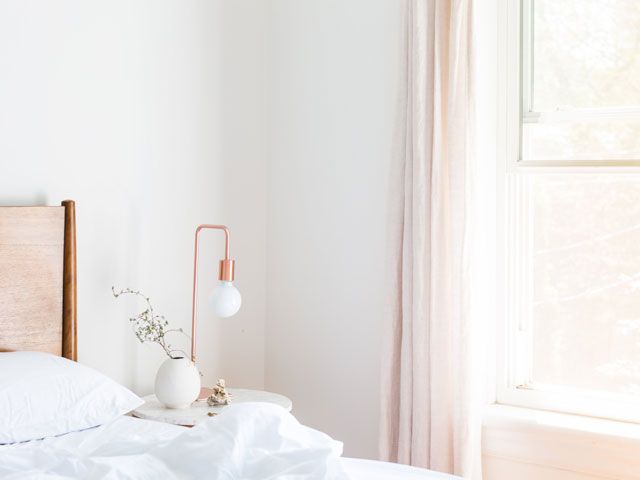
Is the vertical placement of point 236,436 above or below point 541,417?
above

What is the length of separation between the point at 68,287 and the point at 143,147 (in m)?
0.60

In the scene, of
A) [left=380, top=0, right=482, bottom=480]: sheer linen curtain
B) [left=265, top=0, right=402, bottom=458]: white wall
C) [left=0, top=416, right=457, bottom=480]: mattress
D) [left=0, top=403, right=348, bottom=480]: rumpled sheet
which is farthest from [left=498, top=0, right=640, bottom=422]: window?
[left=0, top=403, right=348, bottom=480]: rumpled sheet

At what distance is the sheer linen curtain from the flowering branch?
0.75m

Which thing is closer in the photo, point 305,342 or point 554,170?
point 554,170

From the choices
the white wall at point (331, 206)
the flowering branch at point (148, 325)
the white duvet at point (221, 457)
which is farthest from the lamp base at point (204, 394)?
the white duvet at point (221, 457)

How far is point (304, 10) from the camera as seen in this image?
10.4 feet

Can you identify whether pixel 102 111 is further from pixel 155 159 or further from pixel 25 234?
pixel 25 234

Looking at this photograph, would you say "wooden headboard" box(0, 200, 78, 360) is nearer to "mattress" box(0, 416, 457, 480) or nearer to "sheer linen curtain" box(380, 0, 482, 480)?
"mattress" box(0, 416, 457, 480)

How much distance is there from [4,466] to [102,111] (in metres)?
1.27

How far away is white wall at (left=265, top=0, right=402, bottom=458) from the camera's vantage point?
2.98 metres

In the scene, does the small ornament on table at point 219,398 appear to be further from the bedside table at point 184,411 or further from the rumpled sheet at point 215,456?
the rumpled sheet at point 215,456

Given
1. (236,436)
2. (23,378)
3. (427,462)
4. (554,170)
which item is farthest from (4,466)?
(554,170)

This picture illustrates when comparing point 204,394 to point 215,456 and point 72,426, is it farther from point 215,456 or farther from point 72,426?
point 215,456

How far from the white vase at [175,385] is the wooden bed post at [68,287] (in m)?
0.26
